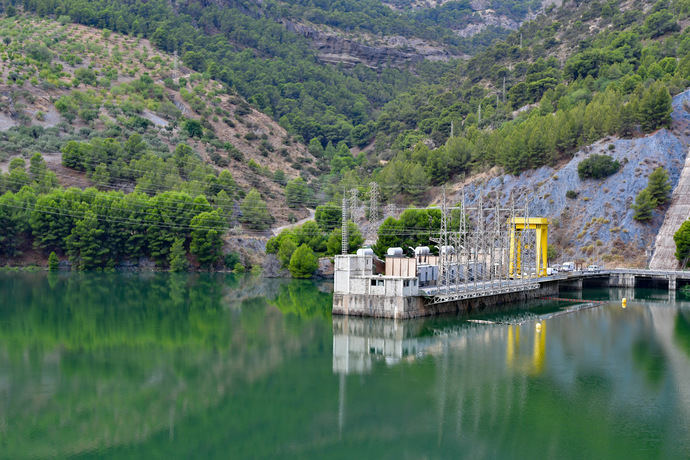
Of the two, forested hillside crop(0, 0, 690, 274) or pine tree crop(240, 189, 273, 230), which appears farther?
pine tree crop(240, 189, 273, 230)

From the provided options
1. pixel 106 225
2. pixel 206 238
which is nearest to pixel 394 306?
pixel 206 238

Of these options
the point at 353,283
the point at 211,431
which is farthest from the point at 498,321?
the point at 211,431

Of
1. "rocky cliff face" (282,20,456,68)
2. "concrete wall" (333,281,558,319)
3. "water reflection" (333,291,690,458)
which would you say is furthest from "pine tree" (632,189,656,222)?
"rocky cliff face" (282,20,456,68)

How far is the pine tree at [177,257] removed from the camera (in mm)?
80000

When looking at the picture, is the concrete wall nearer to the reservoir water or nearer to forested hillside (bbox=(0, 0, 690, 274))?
the reservoir water

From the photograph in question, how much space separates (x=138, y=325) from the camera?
44.4 meters

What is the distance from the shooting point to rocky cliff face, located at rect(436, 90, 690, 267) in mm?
74812

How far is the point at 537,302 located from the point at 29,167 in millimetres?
63643

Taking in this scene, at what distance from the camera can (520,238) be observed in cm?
6462

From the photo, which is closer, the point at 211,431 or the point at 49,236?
the point at 211,431

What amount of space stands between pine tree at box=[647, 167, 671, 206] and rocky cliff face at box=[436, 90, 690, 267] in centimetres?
133

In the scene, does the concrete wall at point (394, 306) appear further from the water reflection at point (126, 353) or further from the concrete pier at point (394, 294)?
the water reflection at point (126, 353)

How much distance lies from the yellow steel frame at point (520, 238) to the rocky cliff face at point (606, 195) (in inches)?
252

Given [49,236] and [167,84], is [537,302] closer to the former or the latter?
[49,236]
